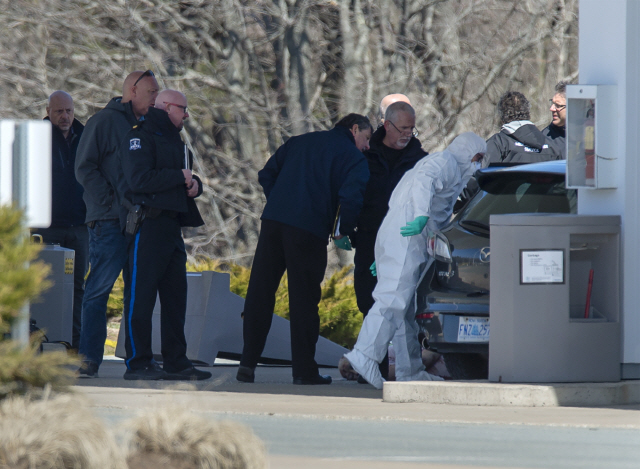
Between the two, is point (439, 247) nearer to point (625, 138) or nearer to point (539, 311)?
point (539, 311)

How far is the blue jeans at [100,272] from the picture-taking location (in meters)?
9.10

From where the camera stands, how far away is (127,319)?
8945 millimetres

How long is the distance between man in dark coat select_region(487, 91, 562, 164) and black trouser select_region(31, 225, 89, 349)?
11.6ft

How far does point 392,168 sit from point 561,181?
1638mm

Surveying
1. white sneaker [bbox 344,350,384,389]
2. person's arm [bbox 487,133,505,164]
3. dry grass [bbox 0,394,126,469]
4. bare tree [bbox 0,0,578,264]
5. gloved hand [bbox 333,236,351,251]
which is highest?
bare tree [bbox 0,0,578,264]

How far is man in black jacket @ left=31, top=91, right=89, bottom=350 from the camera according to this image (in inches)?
397

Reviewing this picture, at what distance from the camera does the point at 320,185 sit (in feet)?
29.8

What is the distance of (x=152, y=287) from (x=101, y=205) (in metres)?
0.75

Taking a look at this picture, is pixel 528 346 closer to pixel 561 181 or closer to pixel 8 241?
pixel 561 181

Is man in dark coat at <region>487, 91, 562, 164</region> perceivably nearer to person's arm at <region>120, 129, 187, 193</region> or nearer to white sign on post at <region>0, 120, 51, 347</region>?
person's arm at <region>120, 129, 187, 193</region>

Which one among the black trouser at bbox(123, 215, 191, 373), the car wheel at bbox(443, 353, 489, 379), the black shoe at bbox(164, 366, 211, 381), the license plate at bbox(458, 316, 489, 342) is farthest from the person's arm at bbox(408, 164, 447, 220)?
the black shoe at bbox(164, 366, 211, 381)

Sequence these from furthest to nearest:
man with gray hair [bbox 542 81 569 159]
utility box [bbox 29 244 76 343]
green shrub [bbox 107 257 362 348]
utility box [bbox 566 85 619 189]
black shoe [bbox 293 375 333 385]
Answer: green shrub [bbox 107 257 362 348] → man with gray hair [bbox 542 81 569 159] → utility box [bbox 29 244 76 343] → black shoe [bbox 293 375 333 385] → utility box [bbox 566 85 619 189]

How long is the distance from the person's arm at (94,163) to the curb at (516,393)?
2.84 meters

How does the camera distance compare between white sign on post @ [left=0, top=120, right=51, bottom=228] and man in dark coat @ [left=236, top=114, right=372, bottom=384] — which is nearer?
white sign on post @ [left=0, top=120, right=51, bottom=228]
